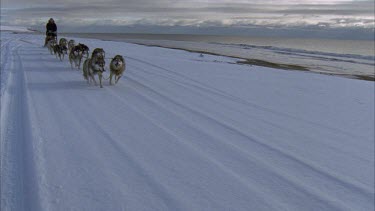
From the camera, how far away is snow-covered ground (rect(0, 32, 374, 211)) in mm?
3820

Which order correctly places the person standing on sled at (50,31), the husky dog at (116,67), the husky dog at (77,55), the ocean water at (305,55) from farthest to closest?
the ocean water at (305,55) → the person standing on sled at (50,31) → the husky dog at (77,55) → the husky dog at (116,67)

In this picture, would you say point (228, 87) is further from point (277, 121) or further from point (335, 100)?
point (277, 121)

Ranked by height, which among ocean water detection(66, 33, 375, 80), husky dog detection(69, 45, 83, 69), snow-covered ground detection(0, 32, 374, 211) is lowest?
ocean water detection(66, 33, 375, 80)

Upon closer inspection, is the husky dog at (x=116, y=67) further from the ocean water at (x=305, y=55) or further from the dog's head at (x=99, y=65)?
the ocean water at (x=305, y=55)

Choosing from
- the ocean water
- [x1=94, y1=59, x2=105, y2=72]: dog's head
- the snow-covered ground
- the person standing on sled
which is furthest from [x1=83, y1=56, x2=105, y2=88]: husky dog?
the ocean water

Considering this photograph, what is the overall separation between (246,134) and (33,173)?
312 centimetres

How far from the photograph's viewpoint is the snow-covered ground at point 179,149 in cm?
382

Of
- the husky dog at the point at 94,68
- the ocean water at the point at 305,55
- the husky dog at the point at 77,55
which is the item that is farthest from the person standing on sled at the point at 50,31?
the ocean water at the point at 305,55

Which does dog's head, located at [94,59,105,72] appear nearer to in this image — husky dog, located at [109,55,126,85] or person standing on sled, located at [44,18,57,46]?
husky dog, located at [109,55,126,85]

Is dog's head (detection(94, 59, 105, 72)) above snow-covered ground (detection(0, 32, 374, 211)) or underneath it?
above

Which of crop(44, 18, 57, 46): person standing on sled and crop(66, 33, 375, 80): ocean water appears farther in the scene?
crop(66, 33, 375, 80): ocean water

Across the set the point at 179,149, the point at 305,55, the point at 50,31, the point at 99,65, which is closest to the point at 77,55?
the point at 99,65

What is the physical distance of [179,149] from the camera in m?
5.19

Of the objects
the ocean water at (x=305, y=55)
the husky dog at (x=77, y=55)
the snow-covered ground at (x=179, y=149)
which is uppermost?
the husky dog at (x=77, y=55)
